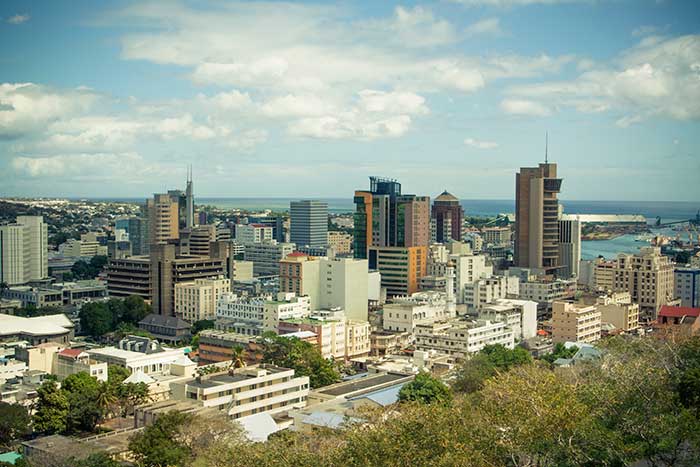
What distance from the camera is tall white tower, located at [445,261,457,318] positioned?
2338 cm

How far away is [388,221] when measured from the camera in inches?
1252

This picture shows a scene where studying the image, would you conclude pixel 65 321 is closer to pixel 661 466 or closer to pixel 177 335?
pixel 177 335

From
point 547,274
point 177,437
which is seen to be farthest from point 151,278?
point 177,437

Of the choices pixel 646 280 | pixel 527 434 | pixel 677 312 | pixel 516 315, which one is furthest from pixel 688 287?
pixel 527 434

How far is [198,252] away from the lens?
3316 cm

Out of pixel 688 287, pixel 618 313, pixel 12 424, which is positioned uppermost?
pixel 688 287

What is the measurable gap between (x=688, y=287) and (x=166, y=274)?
1688cm

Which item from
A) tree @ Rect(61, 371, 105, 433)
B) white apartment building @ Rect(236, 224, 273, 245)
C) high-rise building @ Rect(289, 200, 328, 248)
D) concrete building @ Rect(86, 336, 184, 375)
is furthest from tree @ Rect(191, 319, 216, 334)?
white apartment building @ Rect(236, 224, 273, 245)

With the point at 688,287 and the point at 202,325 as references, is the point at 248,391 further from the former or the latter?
the point at 688,287

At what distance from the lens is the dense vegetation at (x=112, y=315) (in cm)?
2392

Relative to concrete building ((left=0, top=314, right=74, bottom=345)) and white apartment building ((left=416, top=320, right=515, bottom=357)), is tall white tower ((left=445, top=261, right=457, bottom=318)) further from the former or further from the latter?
concrete building ((left=0, top=314, right=74, bottom=345))

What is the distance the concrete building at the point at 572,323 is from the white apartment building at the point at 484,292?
3.36 meters

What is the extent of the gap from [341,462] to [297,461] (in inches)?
16.3

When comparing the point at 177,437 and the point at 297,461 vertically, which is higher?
the point at 297,461
